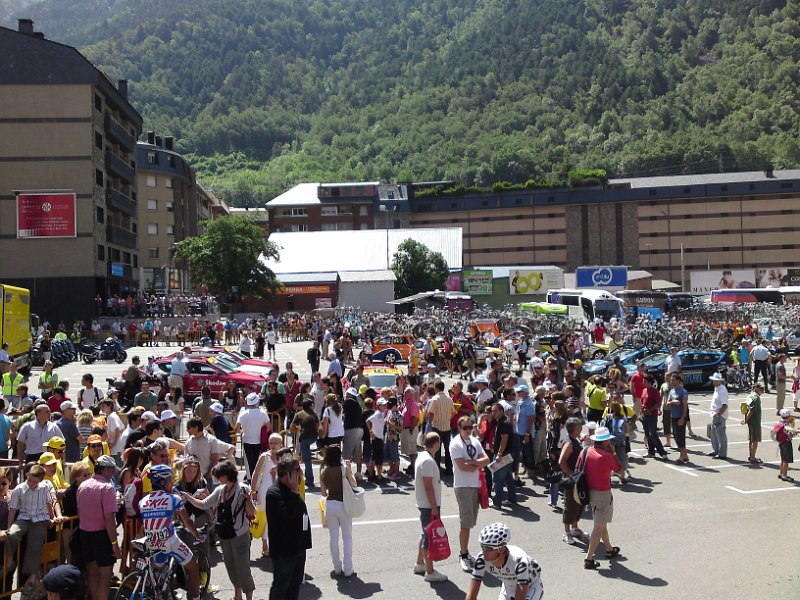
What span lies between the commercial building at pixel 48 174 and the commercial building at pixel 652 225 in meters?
64.4

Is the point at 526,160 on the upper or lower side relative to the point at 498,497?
upper

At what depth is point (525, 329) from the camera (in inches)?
1580

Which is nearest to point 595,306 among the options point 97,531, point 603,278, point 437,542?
point 603,278

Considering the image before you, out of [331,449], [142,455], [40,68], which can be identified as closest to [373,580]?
[331,449]

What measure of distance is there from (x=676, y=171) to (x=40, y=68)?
131605 mm

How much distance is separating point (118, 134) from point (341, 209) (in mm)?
62568

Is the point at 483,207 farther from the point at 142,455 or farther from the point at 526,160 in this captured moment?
the point at 142,455

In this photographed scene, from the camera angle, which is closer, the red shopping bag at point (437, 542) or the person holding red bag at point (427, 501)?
the red shopping bag at point (437, 542)

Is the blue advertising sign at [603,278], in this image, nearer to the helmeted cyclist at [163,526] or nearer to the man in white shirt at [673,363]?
the man in white shirt at [673,363]

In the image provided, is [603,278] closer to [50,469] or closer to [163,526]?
[50,469]

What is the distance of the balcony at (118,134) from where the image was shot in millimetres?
49000

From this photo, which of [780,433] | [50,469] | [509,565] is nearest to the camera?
[509,565]

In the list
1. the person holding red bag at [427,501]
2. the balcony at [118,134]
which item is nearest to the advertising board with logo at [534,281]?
the balcony at [118,134]

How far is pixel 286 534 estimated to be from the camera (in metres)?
6.96
